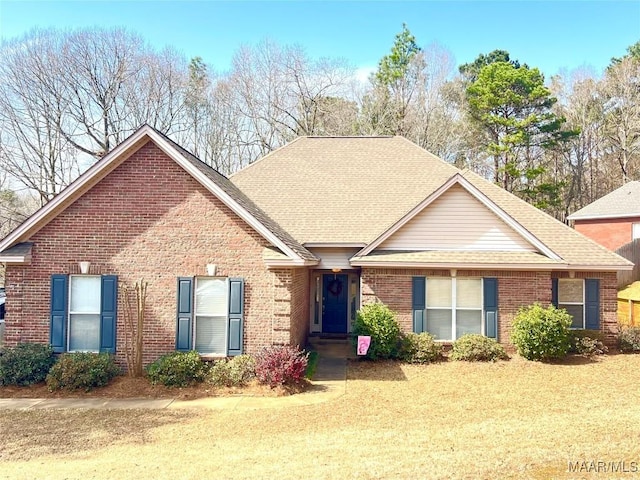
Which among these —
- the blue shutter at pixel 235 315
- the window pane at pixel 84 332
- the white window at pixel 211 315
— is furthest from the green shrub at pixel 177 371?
the window pane at pixel 84 332

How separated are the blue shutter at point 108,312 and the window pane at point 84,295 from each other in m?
0.19

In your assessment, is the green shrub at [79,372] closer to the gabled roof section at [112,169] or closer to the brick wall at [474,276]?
the gabled roof section at [112,169]

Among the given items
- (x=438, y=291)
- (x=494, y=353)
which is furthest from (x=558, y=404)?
(x=438, y=291)

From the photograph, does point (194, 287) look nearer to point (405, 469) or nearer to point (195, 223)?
point (195, 223)

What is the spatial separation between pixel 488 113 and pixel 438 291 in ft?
80.2

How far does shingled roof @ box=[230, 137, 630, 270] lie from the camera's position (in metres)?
13.8

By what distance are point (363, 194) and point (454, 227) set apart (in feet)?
13.2

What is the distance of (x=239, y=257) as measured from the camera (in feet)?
36.7

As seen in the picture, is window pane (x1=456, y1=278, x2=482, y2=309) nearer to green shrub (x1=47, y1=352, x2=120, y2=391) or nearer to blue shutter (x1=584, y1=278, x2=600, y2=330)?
blue shutter (x1=584, y1=278, x2=600, y2=330)

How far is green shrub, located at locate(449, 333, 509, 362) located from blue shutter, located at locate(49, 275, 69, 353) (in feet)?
32.6

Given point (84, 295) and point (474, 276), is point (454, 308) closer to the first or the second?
point (474, 276)

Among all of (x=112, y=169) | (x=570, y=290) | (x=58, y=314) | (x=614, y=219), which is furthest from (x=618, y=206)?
(x=58, y=314)

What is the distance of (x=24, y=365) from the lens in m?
10.4

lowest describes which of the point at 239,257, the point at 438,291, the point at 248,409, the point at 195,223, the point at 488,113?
the point at 248,409
